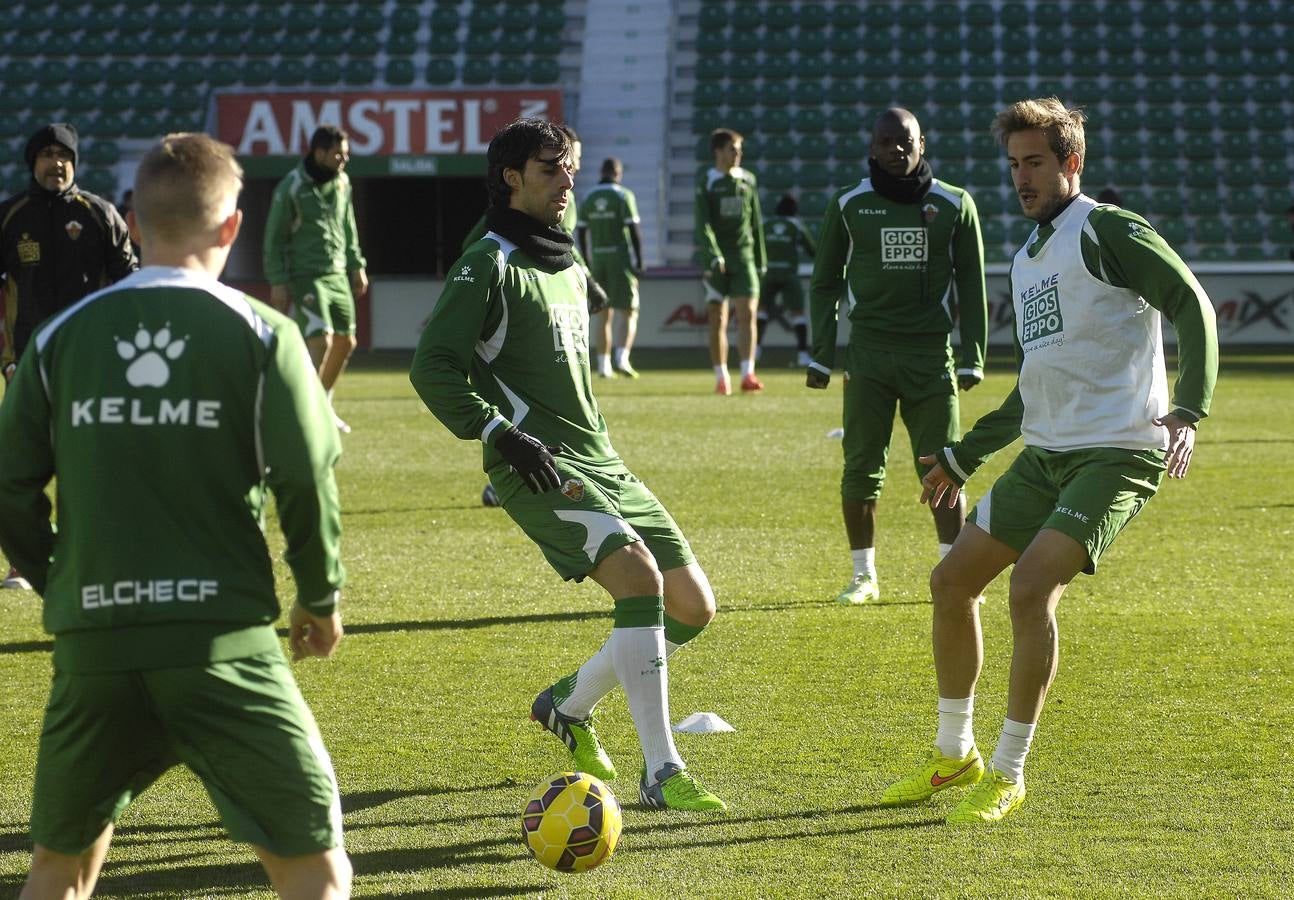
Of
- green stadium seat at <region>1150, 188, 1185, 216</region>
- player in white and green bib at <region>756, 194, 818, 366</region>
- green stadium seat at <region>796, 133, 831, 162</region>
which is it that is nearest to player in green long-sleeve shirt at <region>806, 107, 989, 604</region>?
player in white and green bib at <region>756, 194, 818, 366</region>

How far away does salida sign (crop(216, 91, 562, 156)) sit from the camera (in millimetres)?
26781

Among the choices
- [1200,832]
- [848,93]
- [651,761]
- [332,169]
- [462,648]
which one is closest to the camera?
[1200,832]

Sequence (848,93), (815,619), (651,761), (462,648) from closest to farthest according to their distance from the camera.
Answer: (651,761) < (462,648) < (815,619) < (848,93)

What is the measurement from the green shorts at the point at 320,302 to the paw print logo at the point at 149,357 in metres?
9.88

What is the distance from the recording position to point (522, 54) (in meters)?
30.1

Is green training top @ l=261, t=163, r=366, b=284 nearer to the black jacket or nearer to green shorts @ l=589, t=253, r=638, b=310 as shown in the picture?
A: the black jacket

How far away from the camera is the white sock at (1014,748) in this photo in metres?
4.55

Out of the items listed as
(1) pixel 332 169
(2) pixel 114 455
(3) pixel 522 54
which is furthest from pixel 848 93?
(2) pixel 114 455

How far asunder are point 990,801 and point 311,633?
86.9 inches

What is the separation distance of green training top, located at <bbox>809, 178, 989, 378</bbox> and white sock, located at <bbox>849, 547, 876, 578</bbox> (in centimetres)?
91

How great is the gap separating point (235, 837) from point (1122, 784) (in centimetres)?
286

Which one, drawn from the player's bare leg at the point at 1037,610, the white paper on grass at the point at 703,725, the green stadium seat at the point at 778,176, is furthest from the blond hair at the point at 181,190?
the green stadium seat at the point at 778,176

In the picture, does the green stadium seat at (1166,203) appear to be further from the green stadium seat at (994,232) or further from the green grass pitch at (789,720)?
the green grass pitch at (789,720)

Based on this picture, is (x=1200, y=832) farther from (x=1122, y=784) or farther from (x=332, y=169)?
(x=332, y=169)
